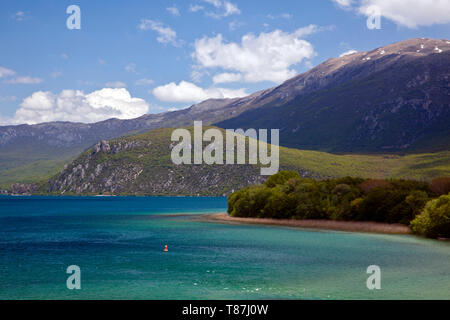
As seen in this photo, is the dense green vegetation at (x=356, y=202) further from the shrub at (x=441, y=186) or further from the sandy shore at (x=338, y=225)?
the sandy shore at (x=338, y=225)

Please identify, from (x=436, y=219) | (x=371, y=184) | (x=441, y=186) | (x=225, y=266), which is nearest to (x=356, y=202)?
(x=371, y=184)

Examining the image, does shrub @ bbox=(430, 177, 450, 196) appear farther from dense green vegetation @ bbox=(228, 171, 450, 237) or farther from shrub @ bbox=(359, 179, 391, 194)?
shrub @ bbox=(359, 179, 391, 194)

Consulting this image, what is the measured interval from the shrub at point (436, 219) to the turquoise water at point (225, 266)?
13.9ft

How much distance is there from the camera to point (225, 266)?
2144 inches

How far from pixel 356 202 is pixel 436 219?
25378 mm

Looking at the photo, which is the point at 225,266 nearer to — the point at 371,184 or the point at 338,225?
the point at 338,225

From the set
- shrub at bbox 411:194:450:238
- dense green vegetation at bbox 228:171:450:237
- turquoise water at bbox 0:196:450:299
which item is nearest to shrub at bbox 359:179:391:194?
dense green vegetation at bbox 228:171:450:237

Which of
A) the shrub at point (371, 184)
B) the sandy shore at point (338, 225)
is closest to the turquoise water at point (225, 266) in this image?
the sandy shore at point (338, 225)

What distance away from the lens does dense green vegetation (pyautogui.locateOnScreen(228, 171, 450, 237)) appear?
82750 mm

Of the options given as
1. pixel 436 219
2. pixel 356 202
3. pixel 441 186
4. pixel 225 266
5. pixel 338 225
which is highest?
pixel 441 186

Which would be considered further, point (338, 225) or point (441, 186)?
point (338, 225)
